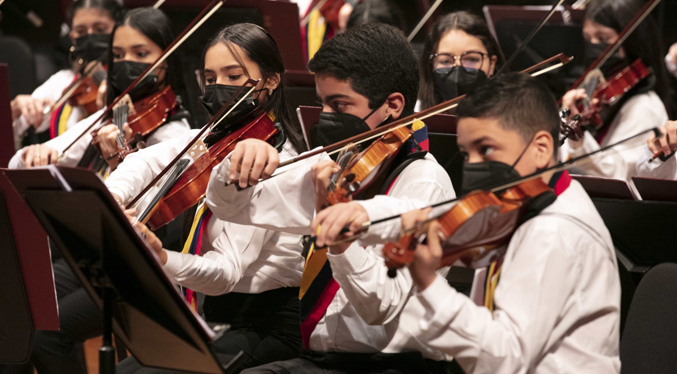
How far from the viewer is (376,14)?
349cm

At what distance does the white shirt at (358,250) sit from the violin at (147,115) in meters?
0.84

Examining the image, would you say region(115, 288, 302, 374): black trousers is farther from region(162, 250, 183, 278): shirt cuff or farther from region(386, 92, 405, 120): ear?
region(386, 92, 405, 120): ear

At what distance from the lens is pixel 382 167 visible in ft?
5.14

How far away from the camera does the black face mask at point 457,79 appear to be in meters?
2.37

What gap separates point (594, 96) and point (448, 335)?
1873 millimetres

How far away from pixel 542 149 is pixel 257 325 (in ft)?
2.94

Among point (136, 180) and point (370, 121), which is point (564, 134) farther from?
point (136, 180)

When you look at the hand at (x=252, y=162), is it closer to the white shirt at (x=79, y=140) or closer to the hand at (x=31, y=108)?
the white shirt at (x=79, y=140)

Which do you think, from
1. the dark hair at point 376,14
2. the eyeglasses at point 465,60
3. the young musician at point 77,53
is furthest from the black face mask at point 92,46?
the eyeglasses at point 465,60

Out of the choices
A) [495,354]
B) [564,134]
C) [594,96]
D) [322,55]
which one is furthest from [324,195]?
[594,96]

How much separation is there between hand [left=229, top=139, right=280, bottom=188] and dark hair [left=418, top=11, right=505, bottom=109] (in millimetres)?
1081

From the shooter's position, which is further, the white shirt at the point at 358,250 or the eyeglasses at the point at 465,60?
the eyeglasses at the point at 465,60

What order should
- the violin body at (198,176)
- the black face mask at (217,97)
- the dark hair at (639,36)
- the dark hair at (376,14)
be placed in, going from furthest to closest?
the dark hair at (376,14) < the dark hair at (639,36) < the black face mask at (217,97) < the violin body at (198,176)

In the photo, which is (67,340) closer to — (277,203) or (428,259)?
(277,203)
